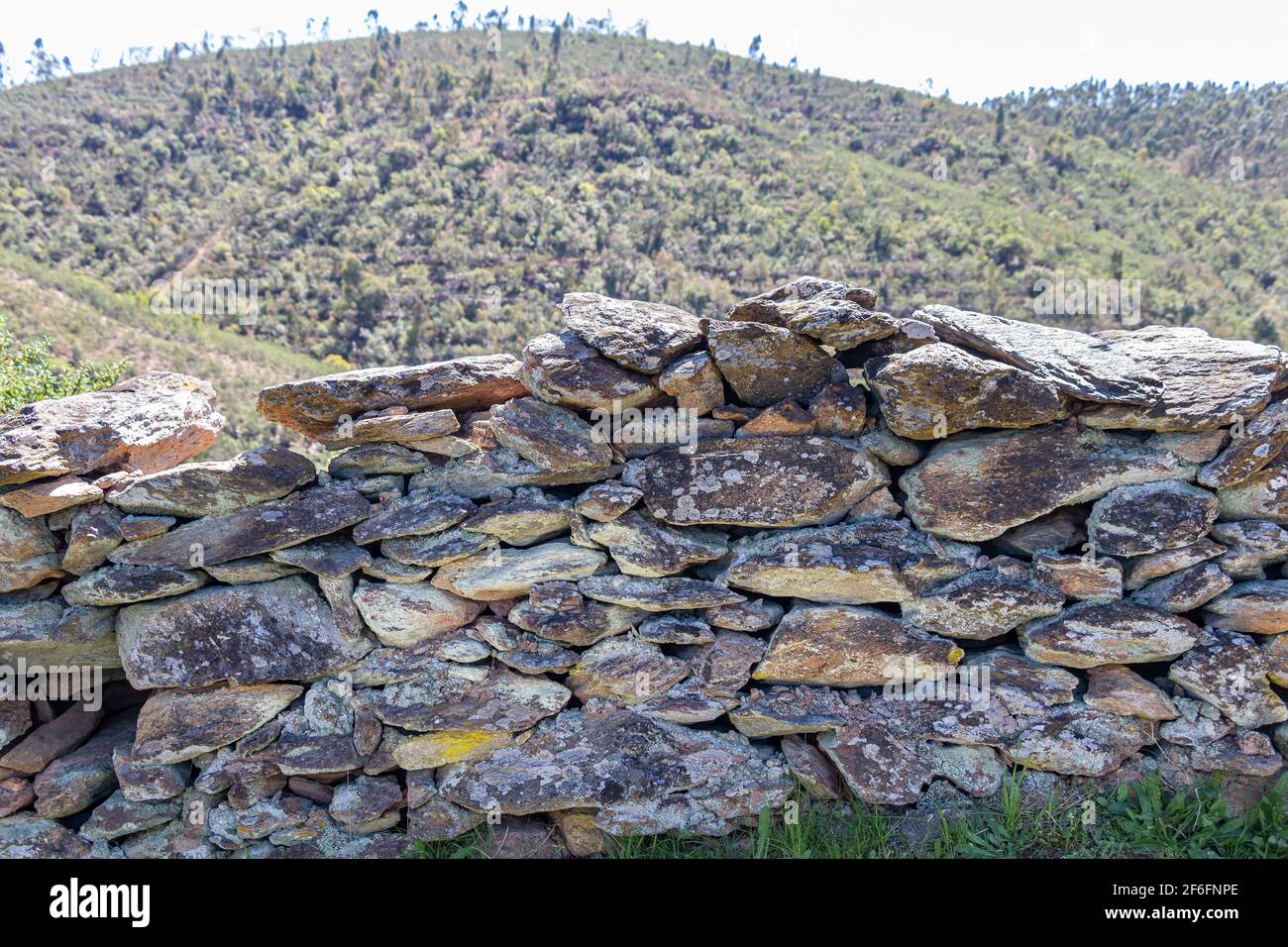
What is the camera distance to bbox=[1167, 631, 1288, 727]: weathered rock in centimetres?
404

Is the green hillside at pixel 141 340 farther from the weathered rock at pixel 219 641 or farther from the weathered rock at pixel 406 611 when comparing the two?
the weathered rock at pixel 406 611

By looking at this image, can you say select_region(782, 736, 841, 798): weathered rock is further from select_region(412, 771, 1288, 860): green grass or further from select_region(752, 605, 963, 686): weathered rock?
select_region(752, 605, 963, 686): weathered rock

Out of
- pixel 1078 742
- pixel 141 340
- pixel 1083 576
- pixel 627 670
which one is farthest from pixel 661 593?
pixel 141 340

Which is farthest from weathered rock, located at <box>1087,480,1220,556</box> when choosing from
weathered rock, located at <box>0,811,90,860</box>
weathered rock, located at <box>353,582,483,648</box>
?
weathered rock, located at <box>0,811,90,860</box>

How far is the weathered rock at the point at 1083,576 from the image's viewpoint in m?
4.12

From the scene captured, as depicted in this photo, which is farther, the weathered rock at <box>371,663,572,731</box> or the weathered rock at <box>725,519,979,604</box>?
the weathered rock at <box>371,663,572,731</box>

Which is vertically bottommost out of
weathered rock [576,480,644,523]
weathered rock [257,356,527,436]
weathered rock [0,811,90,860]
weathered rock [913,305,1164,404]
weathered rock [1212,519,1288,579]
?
weathered rock [0,811,90,860]

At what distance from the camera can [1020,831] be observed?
13.5 ft

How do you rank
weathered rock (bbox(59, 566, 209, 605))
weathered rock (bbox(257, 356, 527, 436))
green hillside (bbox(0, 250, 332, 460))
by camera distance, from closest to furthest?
1. weathered rock (bbox(59, 566, 209, 605))
2. weathered rock (bbox(257, 356, 527, 436))
3. green hillside (bbox(0, 250, 332, 460))

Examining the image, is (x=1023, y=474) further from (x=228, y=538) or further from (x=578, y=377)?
(x=228, y=538)

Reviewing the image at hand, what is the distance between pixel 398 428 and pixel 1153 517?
12.8ft

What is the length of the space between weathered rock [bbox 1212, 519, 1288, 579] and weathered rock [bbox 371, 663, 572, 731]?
3.45 m

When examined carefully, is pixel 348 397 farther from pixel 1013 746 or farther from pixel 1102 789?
pixel 1102 789

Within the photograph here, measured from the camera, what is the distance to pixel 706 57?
43.4 meters
